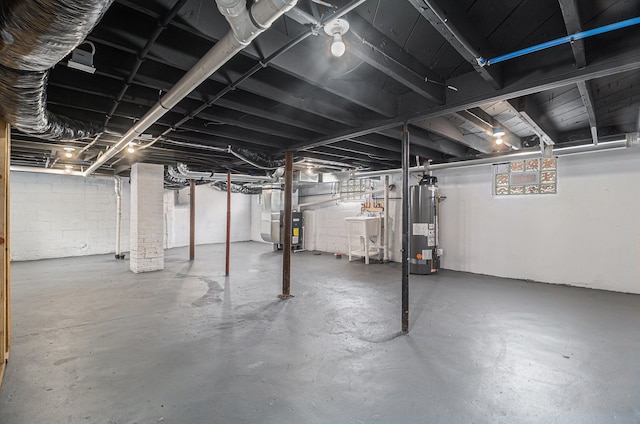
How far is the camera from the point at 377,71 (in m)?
2.44

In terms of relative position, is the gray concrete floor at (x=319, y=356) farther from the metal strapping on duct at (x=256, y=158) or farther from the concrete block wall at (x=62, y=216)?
the concrete block wall at (x=62, y=216)

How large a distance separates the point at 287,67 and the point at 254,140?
199cm

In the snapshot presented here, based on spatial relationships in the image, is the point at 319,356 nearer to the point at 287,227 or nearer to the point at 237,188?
the point at 287,227

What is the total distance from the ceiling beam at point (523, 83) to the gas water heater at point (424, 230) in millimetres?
2987

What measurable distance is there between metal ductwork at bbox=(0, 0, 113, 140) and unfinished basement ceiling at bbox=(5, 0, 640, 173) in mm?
357

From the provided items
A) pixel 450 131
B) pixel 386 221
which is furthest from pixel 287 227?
pixel 386 221

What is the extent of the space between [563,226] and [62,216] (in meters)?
10.4

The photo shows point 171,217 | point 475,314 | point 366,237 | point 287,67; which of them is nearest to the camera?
point 287,67

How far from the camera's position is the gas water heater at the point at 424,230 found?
5.49 m

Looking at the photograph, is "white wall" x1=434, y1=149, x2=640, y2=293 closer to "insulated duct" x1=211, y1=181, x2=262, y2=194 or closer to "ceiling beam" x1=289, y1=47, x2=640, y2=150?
"ceiling beam" x1=289, y1=47, x2=640, y2=150

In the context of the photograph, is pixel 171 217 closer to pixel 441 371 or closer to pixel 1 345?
pixel 1 345

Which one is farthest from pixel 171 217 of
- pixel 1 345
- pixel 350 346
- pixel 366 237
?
pixel 350 346

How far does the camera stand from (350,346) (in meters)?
2.58

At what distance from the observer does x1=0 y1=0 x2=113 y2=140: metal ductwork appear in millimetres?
1014
